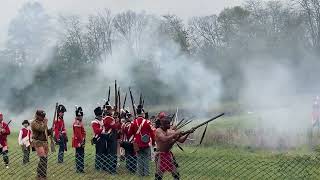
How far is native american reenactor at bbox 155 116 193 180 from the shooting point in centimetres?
1039

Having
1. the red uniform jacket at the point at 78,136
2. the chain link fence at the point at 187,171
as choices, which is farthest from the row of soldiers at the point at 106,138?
the chain link fence at the point at 187,171

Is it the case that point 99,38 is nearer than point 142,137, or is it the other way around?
point 142,137

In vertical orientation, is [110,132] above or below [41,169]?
above

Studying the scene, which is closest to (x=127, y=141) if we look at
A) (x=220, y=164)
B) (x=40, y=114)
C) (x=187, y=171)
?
Answer: (x=220, y=164)

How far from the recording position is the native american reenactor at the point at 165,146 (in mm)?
10391

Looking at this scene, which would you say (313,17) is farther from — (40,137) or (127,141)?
(40,137)

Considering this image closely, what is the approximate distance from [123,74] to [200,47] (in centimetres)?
594

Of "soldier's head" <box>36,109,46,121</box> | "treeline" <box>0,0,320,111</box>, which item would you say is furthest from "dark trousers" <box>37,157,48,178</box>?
"treeline" <box>0,0,320,111</box>

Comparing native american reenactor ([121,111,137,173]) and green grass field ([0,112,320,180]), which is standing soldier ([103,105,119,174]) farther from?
green grass field ([0,112,320,180])

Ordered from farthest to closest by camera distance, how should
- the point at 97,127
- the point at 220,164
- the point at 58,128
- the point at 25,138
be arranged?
1. the point at 25,138
2. the point at 58,128
3. the point at 220,164
4. the point at 97,127

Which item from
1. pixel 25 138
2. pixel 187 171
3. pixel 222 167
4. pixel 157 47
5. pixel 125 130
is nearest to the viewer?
pixel 187 171

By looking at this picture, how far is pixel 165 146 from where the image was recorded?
1054 cm

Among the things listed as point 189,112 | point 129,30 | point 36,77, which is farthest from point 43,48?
point 189,112

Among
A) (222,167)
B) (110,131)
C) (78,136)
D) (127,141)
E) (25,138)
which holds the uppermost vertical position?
(110,131)
